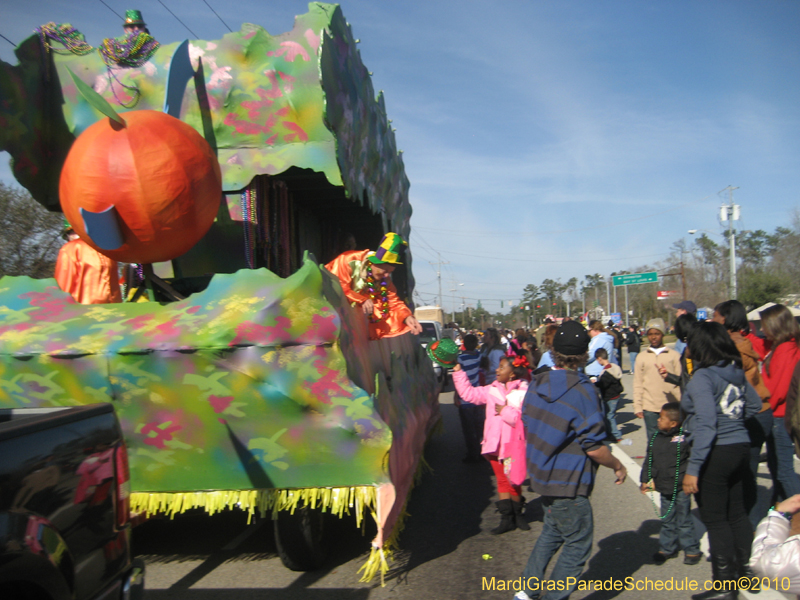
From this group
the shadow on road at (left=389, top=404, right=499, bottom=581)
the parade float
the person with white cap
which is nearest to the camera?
the parade float

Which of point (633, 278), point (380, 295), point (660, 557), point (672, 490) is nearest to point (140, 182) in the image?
point (380, 295)

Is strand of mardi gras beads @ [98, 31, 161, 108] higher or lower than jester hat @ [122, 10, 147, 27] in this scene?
lower

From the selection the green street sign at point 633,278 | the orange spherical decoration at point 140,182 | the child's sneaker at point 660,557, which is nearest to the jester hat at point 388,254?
the orange spherical decoration at point 140,182

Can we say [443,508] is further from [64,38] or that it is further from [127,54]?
[64,38]

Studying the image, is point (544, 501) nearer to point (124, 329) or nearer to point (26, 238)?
point (124, 329)

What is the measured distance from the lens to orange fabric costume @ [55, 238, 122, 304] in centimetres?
428

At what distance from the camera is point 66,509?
2.18 m

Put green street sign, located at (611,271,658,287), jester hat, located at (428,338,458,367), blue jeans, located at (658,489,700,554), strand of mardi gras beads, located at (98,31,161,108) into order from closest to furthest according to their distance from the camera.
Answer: blue jeans, located at (658,489,700,554)
strand of mardi gras beads, located at (98,31,161,108)
jester hat, located at (428,338,458,367)
green street sign, located at (611,271,658,287)

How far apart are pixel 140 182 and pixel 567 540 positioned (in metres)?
3.04

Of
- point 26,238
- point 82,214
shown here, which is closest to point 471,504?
point 82,214

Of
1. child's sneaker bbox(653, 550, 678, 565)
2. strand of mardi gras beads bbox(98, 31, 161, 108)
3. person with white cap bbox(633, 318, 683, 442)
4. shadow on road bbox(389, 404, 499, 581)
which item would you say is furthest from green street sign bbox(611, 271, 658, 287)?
strand of mardi gras beads bbox(98, 31, 161, 108)

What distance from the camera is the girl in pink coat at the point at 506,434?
526 centimetres

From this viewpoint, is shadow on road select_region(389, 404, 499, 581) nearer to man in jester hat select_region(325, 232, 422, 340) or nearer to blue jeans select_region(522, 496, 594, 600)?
blue jeans select_region(522, 496, 594, 600)

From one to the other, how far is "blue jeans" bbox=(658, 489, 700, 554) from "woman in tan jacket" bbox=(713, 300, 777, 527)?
396mm
